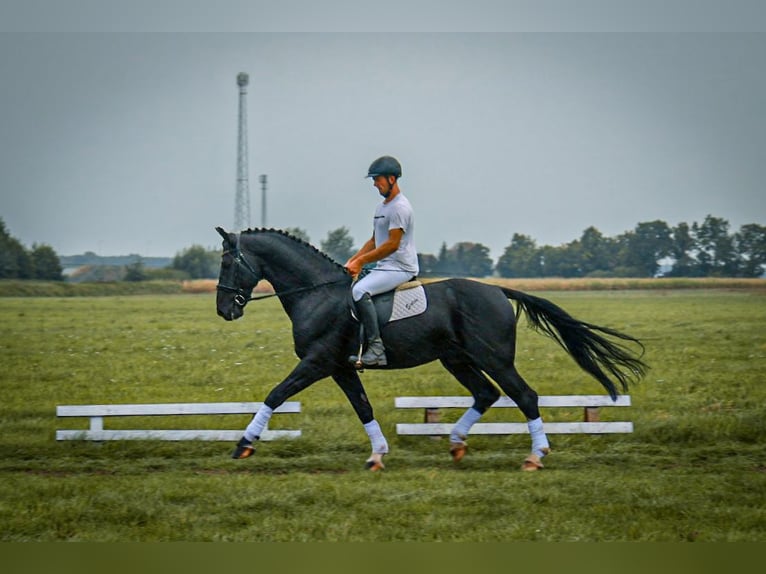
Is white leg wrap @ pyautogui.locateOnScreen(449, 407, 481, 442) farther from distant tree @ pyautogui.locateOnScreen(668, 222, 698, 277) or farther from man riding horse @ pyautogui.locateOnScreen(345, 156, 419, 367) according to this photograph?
distant tree @ pyautogui.locateOnScreen(668, 222, 698, 277)

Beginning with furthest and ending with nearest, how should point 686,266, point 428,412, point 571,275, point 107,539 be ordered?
point 571,275, point 686,266, point 428,412, point 107,539

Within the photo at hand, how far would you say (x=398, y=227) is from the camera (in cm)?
805

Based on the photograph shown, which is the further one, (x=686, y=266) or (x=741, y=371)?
(x=686, y=266)

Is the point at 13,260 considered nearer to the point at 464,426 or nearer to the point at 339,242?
the point at 339,242

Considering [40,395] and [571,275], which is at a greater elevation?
[571,275]

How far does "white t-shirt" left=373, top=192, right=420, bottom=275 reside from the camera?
8.06m

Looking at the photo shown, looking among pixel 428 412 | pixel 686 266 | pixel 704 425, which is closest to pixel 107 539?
pixel 428 412

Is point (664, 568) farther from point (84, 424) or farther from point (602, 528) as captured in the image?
point (84, 424)

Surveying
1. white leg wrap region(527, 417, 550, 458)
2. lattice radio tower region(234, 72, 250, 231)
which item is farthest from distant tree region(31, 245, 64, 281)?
white leg wrap region(527, 417, 550, 458)

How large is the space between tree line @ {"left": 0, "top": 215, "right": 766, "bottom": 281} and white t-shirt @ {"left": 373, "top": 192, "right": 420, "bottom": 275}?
11.2 meters

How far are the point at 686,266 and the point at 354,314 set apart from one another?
18161 millimetres

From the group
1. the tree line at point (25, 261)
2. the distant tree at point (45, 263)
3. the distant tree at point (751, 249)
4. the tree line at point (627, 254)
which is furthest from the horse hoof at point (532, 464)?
the distant tree at point (45, 263)

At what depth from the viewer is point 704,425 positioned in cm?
943

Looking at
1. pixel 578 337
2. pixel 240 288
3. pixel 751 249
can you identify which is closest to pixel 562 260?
pixel 751 249
